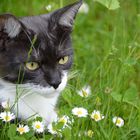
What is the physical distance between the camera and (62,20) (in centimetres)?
262

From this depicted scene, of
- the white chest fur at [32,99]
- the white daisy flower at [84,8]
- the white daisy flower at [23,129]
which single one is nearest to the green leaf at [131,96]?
the white chest fur at [32,99]

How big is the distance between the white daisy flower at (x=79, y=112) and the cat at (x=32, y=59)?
146 mm

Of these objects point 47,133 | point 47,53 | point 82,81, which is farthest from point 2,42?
point 82,81

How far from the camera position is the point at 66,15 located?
2625mm

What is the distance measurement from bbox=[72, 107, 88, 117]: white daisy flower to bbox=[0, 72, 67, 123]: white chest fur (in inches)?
5.8

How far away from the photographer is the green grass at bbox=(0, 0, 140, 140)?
2.63 m

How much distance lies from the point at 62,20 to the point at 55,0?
4.00 ft

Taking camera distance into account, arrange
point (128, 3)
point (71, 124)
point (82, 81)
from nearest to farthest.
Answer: point (71, 124), point (82, 81), point (128, 3)

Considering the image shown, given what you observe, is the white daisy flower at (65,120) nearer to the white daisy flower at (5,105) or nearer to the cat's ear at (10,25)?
the white daisy flower at (5,105)

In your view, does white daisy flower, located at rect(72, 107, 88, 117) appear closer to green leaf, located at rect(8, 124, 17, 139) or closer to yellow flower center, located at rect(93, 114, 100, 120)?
yellow flower center, located at rect(93, 114, 100, 120)

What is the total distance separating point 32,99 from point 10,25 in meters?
0.42

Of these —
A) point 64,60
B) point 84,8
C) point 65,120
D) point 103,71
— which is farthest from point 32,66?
point 84,8

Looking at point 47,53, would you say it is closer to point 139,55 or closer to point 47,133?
point 47,133

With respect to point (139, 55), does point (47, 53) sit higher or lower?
higher
